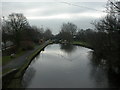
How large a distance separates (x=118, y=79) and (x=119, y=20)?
5082 millimetres

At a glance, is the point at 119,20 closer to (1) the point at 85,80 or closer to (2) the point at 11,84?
(1) the point at 85,80

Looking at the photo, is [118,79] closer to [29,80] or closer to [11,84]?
[29,80]

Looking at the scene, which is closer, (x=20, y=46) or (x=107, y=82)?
(x=107, y=82)

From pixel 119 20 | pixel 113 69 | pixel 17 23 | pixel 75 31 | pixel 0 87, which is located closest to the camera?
pixel 0 87

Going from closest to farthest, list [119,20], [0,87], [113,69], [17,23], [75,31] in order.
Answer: [0,87] < [119,20] < [113,69] < [17,23] < [75,31]

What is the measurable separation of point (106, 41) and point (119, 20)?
3.45 m

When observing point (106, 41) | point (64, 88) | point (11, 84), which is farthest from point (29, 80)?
point (106, 41)

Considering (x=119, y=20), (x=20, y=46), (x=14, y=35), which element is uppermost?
(x=119, y=20)

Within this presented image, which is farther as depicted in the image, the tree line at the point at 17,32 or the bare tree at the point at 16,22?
the bare tree at the point at 16,22

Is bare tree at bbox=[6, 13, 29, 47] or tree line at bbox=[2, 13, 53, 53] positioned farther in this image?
bare tree at bbox=[6, 13, 29, 47]

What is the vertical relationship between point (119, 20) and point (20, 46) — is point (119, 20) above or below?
above

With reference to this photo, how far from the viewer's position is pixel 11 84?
1277cm

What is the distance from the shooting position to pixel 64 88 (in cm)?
1255

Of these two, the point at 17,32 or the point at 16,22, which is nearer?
the point at 17,32
